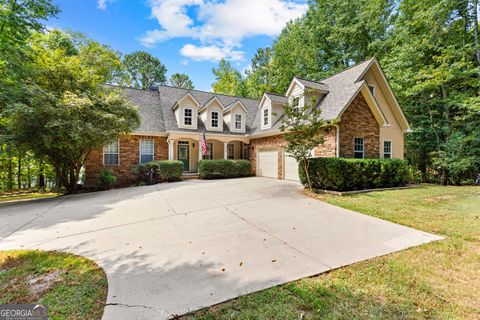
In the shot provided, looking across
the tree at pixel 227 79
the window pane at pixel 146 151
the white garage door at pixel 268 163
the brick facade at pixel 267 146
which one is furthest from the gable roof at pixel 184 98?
the tree at pixel 227 79

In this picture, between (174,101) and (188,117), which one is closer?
(188,117)

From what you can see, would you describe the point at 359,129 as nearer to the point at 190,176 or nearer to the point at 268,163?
the point at 268,163

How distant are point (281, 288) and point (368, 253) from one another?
2.02 meters

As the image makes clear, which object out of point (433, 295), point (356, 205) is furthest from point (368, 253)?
point (356, 205)

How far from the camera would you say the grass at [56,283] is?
2.50 meters

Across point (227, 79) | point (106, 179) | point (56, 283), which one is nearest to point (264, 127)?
point (106, 179)

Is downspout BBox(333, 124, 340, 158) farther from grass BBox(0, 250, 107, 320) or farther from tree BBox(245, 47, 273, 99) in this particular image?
tree BBox(245, 47, 273, 99)

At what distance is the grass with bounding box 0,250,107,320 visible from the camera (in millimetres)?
2502

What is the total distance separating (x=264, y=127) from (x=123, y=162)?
9828 mm

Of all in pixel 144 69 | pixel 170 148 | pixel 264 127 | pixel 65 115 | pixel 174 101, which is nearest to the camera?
pixel 65 115

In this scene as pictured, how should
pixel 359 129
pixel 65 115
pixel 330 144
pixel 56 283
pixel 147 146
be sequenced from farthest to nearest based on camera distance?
pixel 147 146 → pixel 359 129 → pixel 330 144 → pixel 65 115 → pixel 56 283

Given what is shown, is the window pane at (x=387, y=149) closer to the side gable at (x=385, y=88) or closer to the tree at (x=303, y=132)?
the side gable at (x=385, y=88)

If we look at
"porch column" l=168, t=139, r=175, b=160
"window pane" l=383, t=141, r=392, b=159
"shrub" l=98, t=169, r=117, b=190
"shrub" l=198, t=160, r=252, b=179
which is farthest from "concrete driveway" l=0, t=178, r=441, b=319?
"window pane" l=383, t=141, r=392, b=159

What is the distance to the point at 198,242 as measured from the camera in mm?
4410
